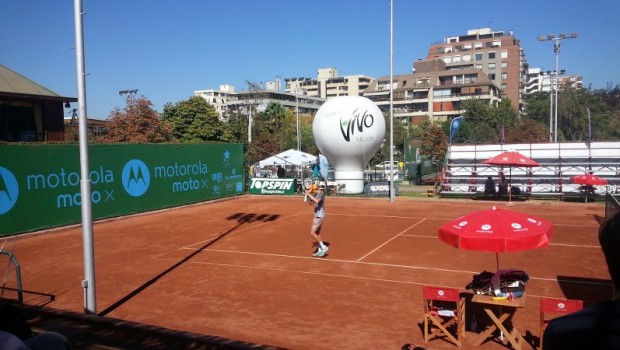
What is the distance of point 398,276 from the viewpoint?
35.9ft

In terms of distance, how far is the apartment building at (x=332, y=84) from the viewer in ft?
445

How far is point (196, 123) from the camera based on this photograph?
4659 cm

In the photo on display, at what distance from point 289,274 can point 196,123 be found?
123 feet

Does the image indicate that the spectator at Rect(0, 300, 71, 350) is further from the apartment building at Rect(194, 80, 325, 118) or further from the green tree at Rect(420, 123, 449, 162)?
the apartment building at Rect(194, 80, 325, 118)

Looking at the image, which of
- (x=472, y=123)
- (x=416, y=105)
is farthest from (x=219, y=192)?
(x=416, y=105)

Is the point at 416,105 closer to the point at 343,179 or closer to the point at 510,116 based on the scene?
the point at 510,116

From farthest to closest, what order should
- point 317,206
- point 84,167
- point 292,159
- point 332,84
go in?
point 332,84 < point 292,159 < point 317,206 < point 84,167

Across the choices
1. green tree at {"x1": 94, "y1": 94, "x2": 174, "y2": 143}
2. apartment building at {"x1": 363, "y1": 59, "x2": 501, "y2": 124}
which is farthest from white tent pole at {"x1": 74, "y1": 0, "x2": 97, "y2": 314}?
apartment building at {"x1": 363, "y1": 59, "x2": 501, "y2": 124}

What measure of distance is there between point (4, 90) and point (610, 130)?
62979 mm

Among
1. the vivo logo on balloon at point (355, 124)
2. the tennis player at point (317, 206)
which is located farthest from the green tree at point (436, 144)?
the tennis player at point (317, 206)

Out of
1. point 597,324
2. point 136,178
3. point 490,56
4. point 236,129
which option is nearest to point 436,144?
point 236,129

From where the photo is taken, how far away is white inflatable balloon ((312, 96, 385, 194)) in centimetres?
3031

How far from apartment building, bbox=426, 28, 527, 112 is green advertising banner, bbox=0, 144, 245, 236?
81595 millimetres

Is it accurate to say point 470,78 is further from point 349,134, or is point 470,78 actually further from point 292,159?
point 349,134
